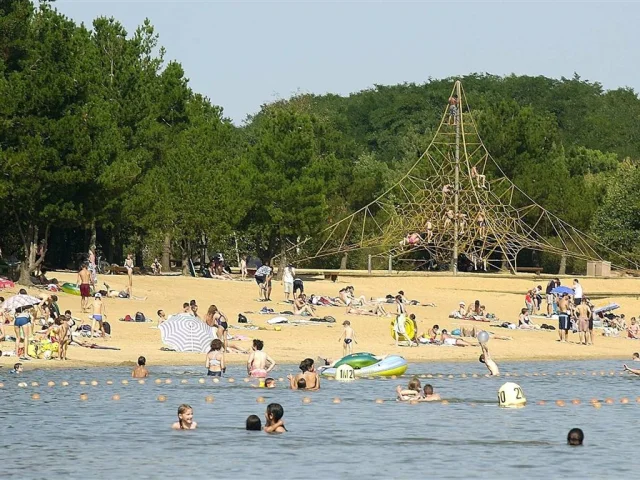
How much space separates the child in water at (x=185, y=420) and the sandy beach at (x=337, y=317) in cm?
794

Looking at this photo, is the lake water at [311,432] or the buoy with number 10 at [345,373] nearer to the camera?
the lake water at [311,432]

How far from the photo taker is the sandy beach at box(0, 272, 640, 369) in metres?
35.1

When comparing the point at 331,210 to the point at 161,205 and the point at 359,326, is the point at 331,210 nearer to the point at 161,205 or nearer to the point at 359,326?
the point at 161,205

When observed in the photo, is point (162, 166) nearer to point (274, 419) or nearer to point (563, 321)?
point (563, 321)

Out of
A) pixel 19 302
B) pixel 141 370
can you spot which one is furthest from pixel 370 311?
pixel 141 370

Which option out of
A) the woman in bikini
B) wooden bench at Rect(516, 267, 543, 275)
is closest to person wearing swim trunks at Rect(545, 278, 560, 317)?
wooden bench at Rect(516, 267, 543, 275)

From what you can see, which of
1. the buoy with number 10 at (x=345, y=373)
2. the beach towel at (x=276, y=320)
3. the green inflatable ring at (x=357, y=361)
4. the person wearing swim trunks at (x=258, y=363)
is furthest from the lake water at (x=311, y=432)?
the beach towel at (x=276, y=320)

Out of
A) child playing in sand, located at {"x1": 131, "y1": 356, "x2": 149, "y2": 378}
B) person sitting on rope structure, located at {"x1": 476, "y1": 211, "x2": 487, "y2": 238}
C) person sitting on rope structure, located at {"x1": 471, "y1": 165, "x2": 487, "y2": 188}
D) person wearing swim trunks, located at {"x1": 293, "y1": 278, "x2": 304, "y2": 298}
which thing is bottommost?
child playing in sand, located at {"x1": 131, "y1": 356, "x2": 149, "y2": 378}

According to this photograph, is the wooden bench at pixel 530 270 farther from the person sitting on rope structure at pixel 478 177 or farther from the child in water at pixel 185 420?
the child in water at pixel 185 420

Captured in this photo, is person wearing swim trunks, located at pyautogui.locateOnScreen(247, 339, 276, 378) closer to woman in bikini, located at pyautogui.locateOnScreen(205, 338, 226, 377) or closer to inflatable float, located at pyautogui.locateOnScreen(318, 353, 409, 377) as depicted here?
woman in bikini, located at pyautogui.locateOnScreen(205, 338, 226, 377)

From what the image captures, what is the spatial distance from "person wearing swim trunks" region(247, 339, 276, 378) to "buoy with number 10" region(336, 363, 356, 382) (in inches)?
96.8

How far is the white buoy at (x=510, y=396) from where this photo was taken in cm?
2755

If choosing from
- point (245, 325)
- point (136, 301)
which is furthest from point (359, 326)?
point (136, 301)

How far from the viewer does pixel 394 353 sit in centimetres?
3725
